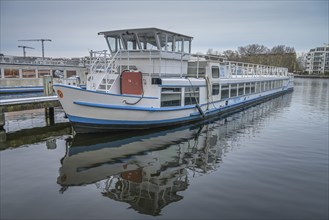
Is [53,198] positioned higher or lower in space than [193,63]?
lower

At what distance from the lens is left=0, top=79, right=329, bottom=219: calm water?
6520 millimetres

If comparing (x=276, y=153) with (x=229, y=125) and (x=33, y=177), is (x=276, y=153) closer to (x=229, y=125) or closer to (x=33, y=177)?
(x=229, y=125)

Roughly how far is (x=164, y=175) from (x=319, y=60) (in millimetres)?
180439

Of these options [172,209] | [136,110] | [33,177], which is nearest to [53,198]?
[33,177]

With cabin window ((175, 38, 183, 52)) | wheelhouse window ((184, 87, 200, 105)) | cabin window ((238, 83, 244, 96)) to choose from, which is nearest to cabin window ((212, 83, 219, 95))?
wheelhouse window ((184, 87, 200, 105))

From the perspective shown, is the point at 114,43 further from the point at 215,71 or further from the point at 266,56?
the point at 266,56

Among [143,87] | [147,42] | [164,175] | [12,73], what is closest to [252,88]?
[147,42]

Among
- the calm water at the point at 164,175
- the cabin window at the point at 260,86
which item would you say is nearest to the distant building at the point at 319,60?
the cabin window at the point at 260,86

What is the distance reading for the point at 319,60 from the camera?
6265 inches

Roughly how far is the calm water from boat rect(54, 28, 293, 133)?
36.4 inches

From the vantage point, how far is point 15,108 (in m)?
14.9

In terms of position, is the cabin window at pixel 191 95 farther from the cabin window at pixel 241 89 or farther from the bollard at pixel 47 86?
the bollard at pixel 47 86

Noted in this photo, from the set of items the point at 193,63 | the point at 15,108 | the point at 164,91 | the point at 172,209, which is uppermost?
the point at 193,63

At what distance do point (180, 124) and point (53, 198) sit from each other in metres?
9.96
